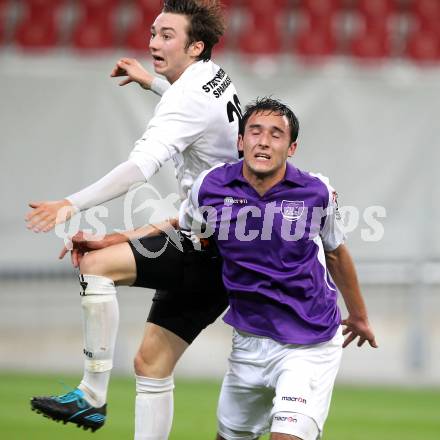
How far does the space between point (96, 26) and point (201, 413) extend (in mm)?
6199

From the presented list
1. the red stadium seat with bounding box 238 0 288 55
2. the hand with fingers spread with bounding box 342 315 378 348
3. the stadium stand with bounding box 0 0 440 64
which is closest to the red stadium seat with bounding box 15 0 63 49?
the stadium stand with bounding box 0 0 440 64

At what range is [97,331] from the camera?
429 centimetres

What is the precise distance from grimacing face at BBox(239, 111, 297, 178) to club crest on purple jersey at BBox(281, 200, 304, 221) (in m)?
0.13

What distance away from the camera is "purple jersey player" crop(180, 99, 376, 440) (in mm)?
4246

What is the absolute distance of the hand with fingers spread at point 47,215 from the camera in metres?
3.84

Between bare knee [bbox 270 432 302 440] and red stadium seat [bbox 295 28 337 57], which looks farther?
red stadium seat [bbox 295 28 337 57]

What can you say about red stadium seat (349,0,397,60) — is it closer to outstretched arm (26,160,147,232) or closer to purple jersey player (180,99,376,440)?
purple jersey player (180,99,376,440)

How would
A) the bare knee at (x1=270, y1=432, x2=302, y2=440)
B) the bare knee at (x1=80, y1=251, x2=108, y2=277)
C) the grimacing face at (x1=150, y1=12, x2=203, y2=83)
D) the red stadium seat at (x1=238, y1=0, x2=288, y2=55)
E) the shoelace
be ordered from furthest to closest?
the red stadium seat at (x1=238, y1=0, x2=288, y2=55) → the grimacing face at (x1=150, y1=12, x2=203, y2=83) → the bare knee at (x1=80, y1=251, x2=108, y2=277) → the shoelace → the bare knee at (x1=270, y1=432, x2=302, y2=440)

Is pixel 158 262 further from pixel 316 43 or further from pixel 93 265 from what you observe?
pixel 316 43

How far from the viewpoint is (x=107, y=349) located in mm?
4301

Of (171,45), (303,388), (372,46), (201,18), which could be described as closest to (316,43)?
(372,46)

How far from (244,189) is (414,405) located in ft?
13.5

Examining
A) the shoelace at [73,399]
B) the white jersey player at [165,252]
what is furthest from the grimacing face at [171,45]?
the shoelace at [73,399]

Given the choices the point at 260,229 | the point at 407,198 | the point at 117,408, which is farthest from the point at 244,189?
the point at 407,198
